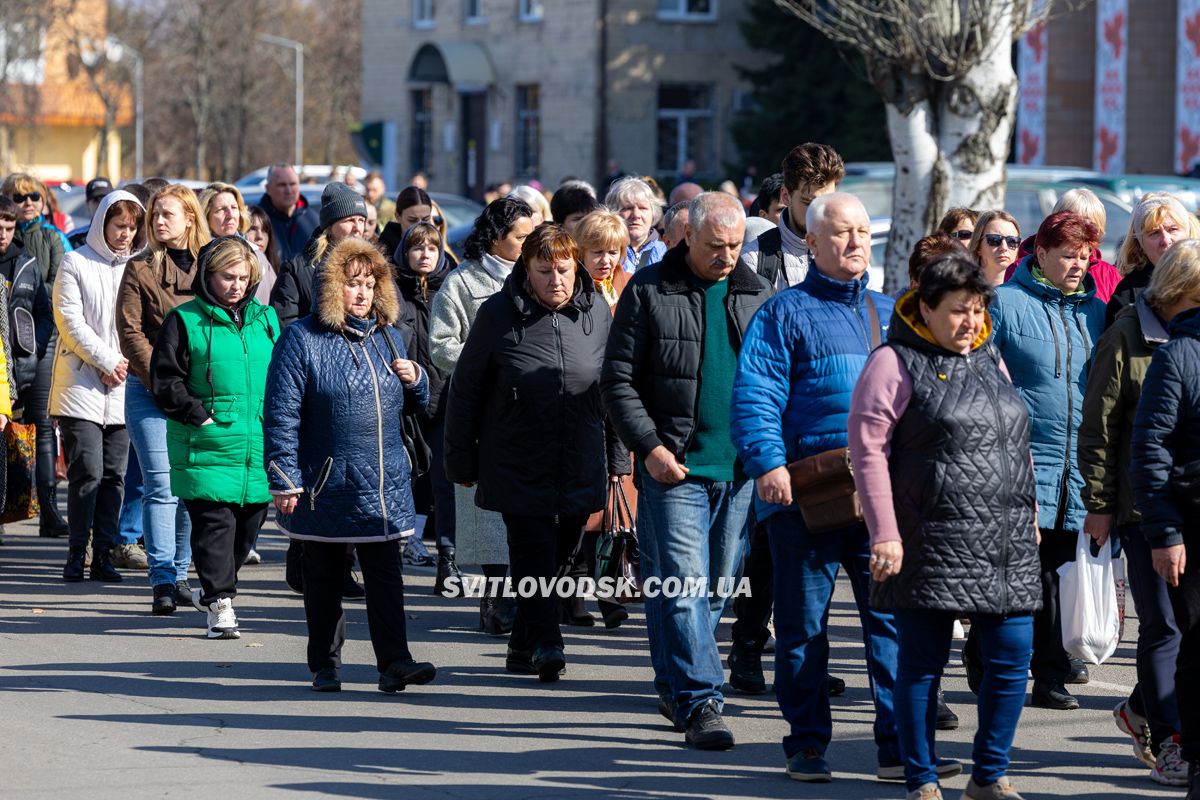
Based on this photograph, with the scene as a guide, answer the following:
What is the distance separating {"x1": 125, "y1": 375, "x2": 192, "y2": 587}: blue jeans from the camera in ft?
30.8

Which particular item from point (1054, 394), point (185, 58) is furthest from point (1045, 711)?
point (185, 58)

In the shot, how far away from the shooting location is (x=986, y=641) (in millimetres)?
5805

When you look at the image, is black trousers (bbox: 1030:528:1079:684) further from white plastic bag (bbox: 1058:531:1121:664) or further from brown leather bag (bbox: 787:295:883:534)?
brown leather bag (bbox: 787:295:883:534)

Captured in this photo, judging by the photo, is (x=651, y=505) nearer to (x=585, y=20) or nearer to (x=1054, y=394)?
(x=1054, y=394)

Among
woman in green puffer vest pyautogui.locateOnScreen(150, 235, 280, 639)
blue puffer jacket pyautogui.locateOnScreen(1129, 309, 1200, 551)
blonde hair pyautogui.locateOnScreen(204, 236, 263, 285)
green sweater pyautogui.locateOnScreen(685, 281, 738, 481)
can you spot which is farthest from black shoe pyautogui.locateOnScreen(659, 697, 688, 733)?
blonde hair pyautogui.locateOnScreen(204, 236, 263, 285)

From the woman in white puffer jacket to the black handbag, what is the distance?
302 cm

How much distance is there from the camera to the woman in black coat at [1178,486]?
19.6 ft

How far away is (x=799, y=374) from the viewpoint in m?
6.29

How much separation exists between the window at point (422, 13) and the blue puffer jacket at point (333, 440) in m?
43.5

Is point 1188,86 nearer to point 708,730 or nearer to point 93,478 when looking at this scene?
point 93,478

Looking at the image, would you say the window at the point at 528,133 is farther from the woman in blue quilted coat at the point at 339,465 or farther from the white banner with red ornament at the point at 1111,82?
the woman in blue quilted coat at the point at 339,465

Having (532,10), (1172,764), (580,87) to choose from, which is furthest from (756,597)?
(532,10)

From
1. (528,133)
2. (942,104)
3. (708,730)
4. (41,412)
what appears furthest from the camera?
(528,133)

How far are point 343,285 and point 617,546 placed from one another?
1662 mm
